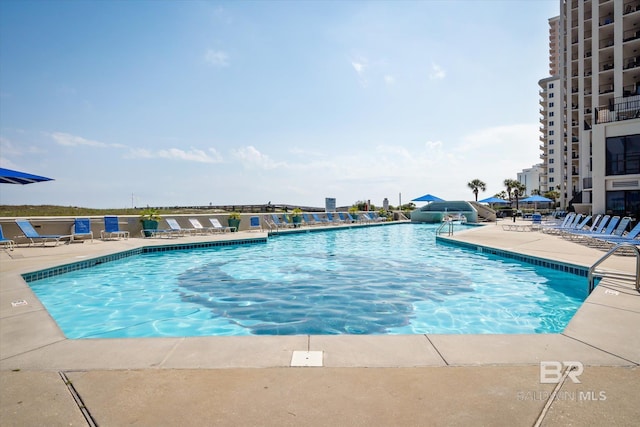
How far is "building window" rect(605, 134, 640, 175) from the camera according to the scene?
15695 mm

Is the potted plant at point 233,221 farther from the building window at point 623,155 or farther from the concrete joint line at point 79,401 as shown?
the building window at point 623,155

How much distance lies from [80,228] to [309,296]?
10.7 meters

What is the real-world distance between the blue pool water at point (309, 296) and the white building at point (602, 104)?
35.0 feet

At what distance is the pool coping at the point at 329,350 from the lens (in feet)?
8.98

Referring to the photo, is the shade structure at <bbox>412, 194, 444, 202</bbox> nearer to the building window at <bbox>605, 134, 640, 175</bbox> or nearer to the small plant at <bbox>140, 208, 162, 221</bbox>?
the building window at <bbox>605, 134, 640, 175</bbox>

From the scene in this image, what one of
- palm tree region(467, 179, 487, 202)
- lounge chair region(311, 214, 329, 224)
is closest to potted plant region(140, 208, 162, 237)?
lounge chair region(311, 214, 329, 224)

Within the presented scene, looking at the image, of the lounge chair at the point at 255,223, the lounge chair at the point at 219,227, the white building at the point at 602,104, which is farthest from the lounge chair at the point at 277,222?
the white building at the point at 602,104

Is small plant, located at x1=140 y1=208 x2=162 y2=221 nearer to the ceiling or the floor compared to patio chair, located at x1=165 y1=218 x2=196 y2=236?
nearer to the ceiling

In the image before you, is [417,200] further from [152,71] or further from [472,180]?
[472,180]

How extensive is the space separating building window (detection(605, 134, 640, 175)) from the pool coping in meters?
16.4

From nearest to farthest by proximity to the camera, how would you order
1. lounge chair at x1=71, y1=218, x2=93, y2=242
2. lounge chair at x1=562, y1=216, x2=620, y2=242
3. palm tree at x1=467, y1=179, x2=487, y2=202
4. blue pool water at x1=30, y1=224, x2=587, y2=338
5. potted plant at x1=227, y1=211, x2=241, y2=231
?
blue pool water at x1=30, y1=224, x2=587, y2=338, lounge chair at x1=562, y1=216, x2=620, y2=242, lounge chair at x1=71, y1=218, x2=93, y2=242, potted plant at x1=227, y1=211, x2=241, y2=231, palm tree at x1=467, y1=179, x2=487, y2=202

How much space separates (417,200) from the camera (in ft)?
93.9

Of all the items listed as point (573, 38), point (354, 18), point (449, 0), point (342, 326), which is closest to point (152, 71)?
point (354, 18)

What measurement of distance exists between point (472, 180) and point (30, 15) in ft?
183
